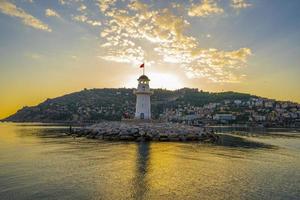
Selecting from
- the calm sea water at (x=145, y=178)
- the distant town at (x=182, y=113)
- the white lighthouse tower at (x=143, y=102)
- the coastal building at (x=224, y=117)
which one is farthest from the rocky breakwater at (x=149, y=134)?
the coastal building at (x=224, y=117)

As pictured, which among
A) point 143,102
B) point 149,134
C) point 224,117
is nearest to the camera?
point 149,134

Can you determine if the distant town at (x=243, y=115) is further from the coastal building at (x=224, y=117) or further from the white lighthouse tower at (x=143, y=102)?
the white lighthouse tower at (x=143, y=102)

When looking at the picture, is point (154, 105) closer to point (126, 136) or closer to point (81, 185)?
point (126, 136)

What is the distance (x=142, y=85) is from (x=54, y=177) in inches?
1593

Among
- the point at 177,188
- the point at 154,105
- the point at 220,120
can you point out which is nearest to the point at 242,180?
the point at 177,188

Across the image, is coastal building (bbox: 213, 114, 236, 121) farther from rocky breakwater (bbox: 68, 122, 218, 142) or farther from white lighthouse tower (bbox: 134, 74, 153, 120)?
rocky breakwater (bbox: 68, 122, 218, 142)

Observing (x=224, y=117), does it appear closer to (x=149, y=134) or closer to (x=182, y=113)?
(x=182, y=113)

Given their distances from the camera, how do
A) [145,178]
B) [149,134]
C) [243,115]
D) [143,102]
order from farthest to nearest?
[243,115], [143,102], [149,134], [145,178]

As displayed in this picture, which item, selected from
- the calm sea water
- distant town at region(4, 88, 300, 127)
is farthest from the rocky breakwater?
distant town at region(4, 88, 300, 127)

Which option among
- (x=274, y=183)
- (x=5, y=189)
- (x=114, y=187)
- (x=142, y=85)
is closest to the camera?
(x=5, y=189)

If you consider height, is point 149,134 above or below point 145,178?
above

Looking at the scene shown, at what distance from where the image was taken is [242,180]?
715 inches

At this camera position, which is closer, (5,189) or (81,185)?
(5,189)

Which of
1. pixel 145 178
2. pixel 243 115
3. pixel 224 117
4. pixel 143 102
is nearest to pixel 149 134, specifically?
pixel 143 102
